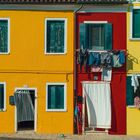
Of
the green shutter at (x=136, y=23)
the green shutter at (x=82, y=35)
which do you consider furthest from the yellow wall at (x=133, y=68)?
the green shutter at (x=82, y=35)

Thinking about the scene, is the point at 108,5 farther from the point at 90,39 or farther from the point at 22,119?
the point at 22,119

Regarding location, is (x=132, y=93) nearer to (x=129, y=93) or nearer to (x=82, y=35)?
(x=129, y=93)

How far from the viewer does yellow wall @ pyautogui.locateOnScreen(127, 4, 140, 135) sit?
4197cm

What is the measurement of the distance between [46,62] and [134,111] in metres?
5.24

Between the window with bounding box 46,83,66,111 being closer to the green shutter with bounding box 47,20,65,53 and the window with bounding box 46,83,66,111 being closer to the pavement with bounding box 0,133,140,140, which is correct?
the pavement with bounding box 0,133,140,140

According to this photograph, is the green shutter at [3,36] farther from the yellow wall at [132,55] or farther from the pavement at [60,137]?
the yellow wall at [132,55]

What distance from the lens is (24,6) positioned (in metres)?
41.8

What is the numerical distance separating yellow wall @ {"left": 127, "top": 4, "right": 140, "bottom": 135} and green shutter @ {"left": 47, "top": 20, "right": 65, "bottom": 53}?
3.49m

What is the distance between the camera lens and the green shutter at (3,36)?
42.1 meters

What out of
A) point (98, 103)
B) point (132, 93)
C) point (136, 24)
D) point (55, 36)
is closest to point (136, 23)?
point (136, 24)

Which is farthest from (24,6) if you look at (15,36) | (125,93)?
(125,93)

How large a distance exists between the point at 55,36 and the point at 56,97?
10.4 ft

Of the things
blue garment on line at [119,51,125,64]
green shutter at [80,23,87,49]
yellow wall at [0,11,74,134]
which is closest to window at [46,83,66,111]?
yellow wall at [0,11,74,134]

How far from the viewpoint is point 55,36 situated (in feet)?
138
